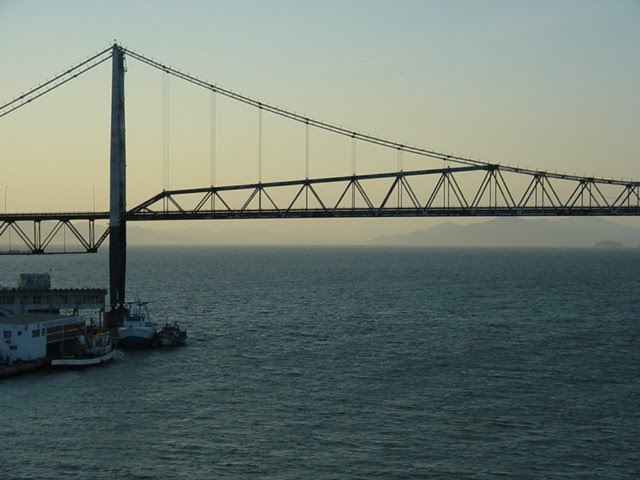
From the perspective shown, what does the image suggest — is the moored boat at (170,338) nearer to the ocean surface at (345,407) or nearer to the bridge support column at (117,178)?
the ocean surface at (345,407)

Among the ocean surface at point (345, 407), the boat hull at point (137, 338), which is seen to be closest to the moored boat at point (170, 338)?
the boat hull at point (137, 338)

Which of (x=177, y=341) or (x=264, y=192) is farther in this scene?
(x=264, y=192)

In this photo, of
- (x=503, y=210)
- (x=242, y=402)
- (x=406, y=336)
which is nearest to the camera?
(x=242, y=402)

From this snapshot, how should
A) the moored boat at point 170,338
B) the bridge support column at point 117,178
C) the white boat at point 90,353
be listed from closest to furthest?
the white boat at point 90,353, the moored boat at point 170,338, the bridge support column at point 117,178

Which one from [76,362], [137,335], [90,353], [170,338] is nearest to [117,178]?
[137,335]

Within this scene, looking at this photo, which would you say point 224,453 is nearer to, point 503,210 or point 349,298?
point 503,210

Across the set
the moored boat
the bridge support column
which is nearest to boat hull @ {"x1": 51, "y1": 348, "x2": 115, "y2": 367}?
the moored boat

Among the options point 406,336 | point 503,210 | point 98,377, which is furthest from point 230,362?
point 503,210
